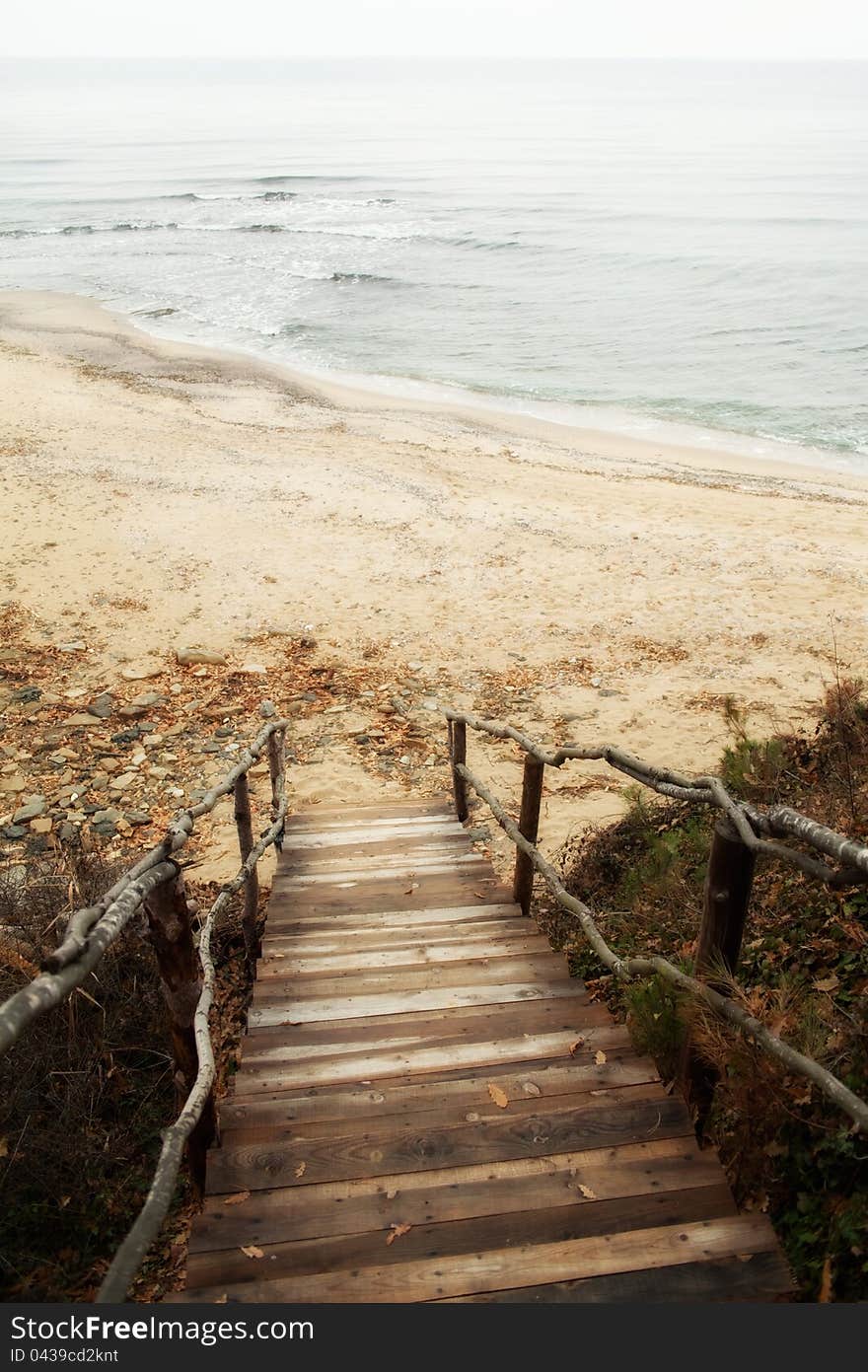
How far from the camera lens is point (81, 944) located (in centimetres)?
233

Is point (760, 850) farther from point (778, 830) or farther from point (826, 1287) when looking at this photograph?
point (826, 1287)

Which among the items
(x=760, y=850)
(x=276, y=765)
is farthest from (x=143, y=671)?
(x=760, y=850)

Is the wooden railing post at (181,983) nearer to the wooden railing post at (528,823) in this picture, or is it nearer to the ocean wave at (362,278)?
the wooden railing post at (528,823)

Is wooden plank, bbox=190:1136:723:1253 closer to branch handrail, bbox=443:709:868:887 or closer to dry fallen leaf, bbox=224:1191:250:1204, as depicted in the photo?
dry fallen leaf, bbox=224:1191:250:1204

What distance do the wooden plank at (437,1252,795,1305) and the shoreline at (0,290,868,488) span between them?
739 inches

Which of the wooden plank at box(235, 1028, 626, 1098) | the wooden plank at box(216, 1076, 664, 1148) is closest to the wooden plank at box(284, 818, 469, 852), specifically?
the wooden plank at box(235, 1028, 626, 1098)

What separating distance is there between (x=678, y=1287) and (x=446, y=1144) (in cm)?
83

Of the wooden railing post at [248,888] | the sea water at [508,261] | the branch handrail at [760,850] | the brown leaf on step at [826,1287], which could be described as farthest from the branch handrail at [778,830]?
the sea water at [508,261]

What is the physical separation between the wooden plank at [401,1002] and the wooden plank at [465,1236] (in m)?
1.30

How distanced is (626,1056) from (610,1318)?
132 cm

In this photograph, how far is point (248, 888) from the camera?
16.6ft

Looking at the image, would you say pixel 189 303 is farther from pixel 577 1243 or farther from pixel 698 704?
pixel 577 1243

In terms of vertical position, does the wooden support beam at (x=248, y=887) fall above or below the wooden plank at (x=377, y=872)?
above

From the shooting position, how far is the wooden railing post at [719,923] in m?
2.82
